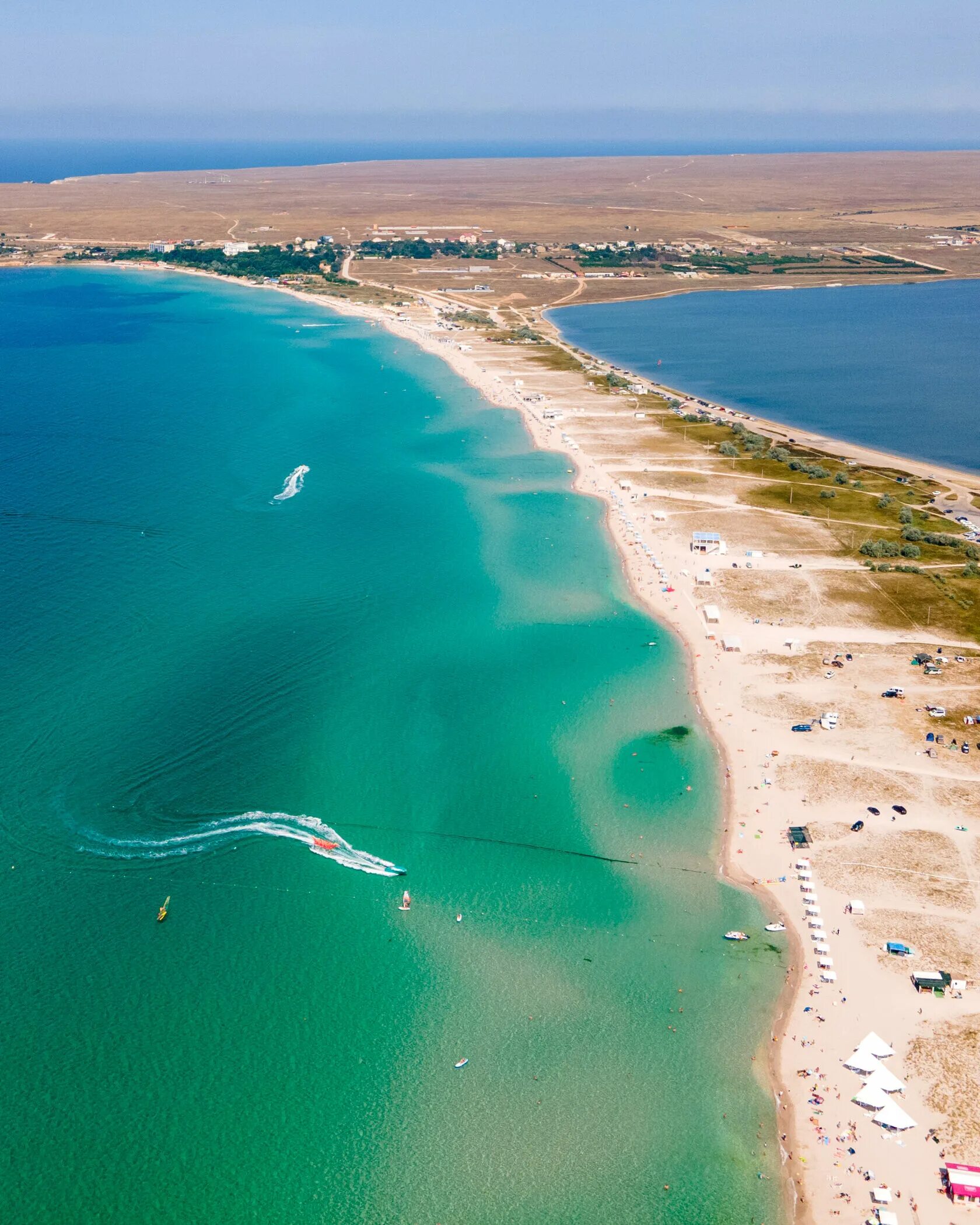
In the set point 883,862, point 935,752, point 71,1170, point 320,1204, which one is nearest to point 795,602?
point 935,752

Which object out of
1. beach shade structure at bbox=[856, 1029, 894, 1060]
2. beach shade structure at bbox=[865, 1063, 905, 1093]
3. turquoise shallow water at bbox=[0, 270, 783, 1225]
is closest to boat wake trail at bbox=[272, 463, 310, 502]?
turquoise shallow water at bbox=[0, 270, 783, 1225]

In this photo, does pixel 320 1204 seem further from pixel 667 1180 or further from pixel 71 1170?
pixel 667 1180

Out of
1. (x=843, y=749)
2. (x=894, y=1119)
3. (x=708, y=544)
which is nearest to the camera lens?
(x=894, y=1119)

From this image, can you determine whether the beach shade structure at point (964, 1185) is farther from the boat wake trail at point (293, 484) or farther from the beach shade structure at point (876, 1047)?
the boat wake trail at point (293, 484)

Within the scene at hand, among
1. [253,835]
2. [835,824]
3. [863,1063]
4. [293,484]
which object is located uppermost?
[293,484]

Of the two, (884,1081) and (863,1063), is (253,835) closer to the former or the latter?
(863,1063)

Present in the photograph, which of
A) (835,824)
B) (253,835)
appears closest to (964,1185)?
(835,824)

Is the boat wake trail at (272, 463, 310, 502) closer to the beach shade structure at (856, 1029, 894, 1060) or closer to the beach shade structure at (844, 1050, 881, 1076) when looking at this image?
the beach shade structure at (856, 1029, 894, 1060)
